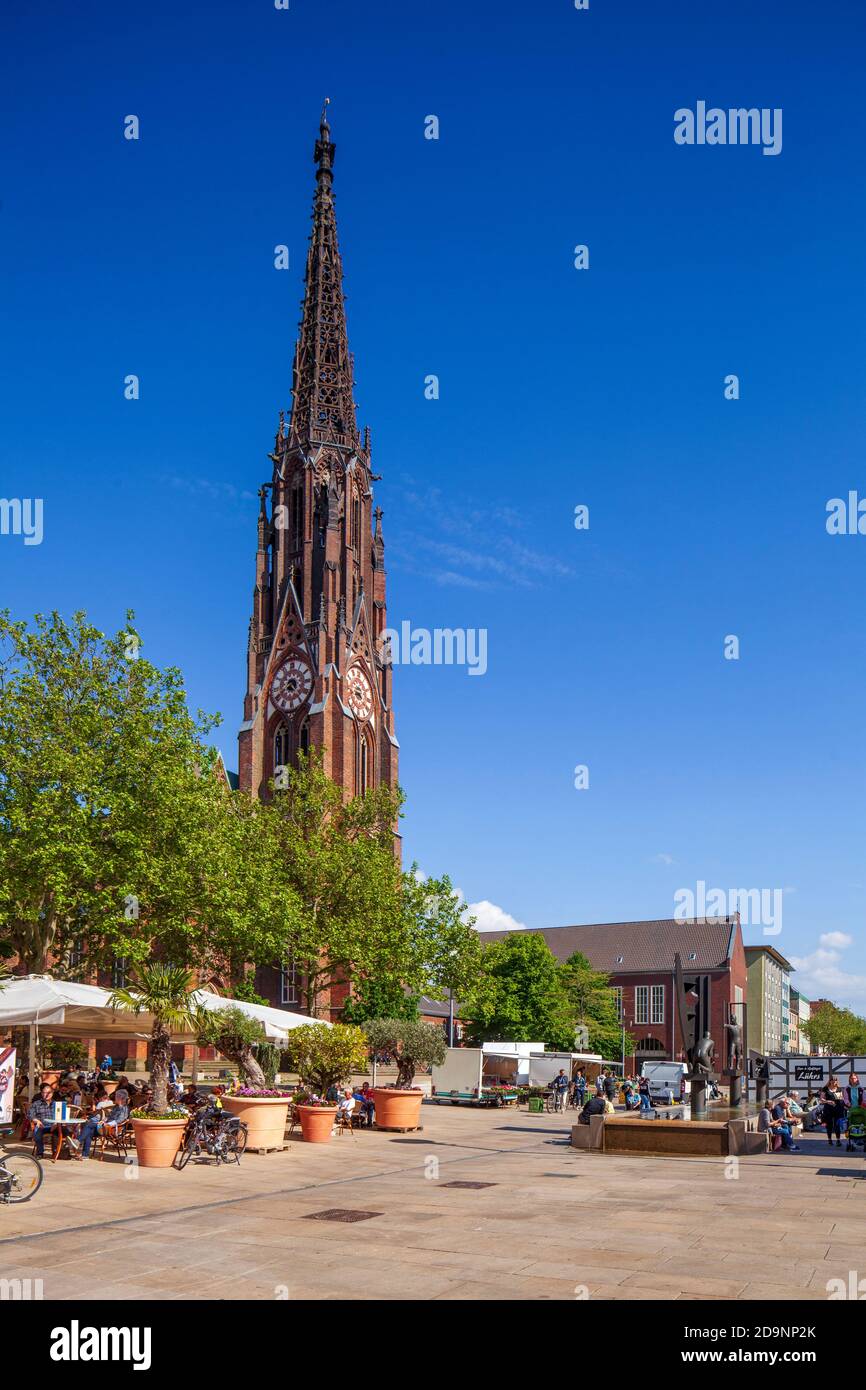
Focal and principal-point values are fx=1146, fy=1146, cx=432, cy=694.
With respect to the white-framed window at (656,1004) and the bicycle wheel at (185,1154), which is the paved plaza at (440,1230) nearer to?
the bicycle wheel at (185,1154)

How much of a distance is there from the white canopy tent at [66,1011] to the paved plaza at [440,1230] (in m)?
2.59

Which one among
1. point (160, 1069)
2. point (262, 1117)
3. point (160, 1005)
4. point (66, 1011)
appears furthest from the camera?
point (262, 1117)

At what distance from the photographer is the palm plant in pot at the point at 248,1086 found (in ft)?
74.6

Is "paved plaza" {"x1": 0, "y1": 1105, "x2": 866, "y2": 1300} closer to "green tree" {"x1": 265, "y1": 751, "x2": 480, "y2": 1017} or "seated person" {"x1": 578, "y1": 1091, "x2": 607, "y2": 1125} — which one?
"seated person" {"x1": 578, "y1": 1091, "x2": 607, "y2": 1125}

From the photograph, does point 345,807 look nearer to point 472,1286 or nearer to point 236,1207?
point 236,1207

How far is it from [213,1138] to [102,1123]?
2292mm

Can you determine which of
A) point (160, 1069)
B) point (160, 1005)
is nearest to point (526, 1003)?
point (160, 1069)

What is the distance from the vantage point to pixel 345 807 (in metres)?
60.8

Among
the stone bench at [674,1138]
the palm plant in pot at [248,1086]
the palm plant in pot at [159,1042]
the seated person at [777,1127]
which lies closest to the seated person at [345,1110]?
the palm plant in pot at [248,1086]

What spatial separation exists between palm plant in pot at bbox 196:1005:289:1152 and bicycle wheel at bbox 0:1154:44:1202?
7.30 metres

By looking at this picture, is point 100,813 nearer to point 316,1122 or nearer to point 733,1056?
point 316,1122

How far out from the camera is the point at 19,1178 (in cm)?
1495
